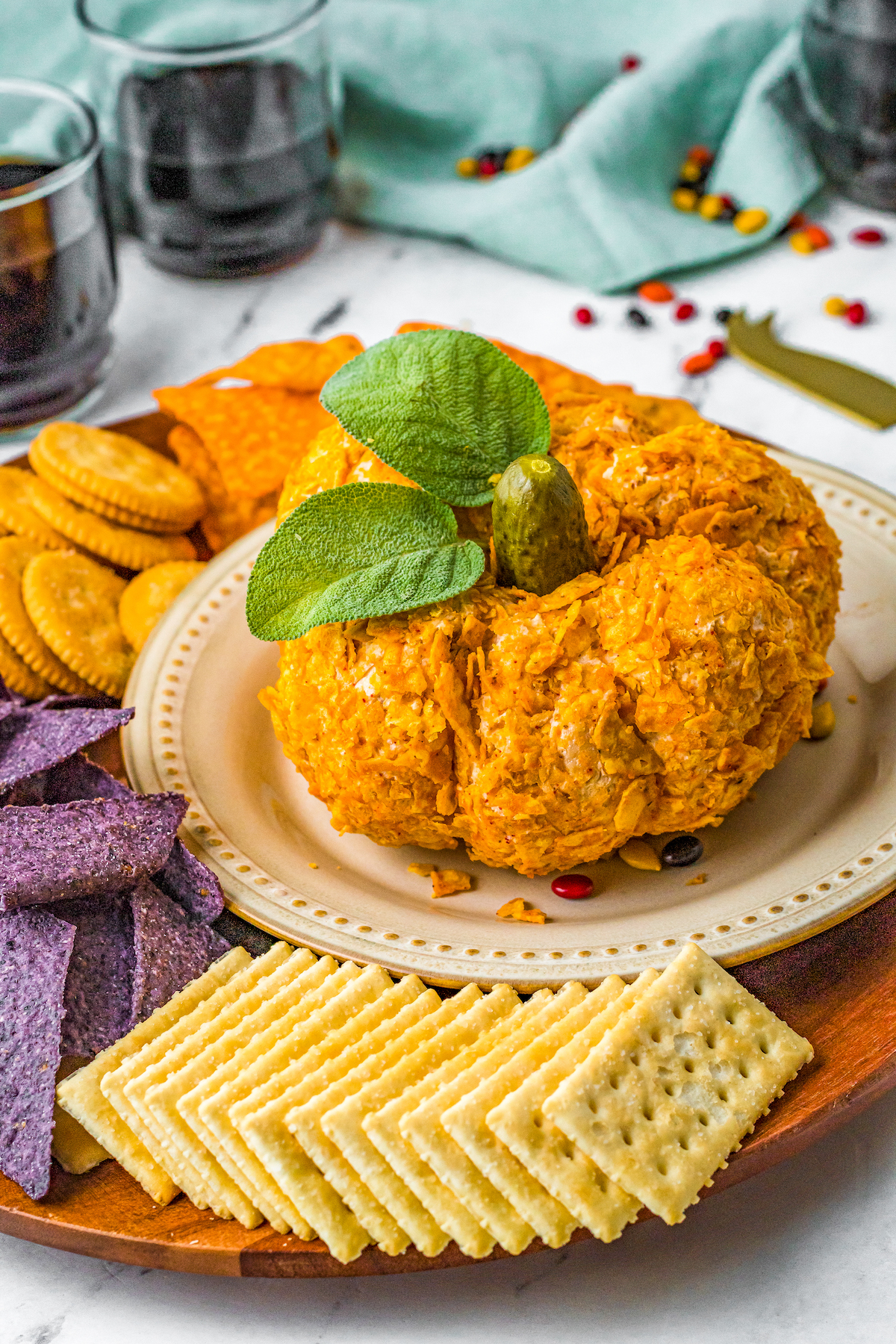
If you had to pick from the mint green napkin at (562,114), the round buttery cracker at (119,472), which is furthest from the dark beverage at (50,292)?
the mint green napkin at (562,114)

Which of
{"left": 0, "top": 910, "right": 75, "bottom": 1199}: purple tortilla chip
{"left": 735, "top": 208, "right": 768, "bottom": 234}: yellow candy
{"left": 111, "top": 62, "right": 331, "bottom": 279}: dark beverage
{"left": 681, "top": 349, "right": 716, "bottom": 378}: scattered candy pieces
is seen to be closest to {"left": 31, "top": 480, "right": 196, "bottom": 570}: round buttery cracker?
{"left": 0, "top": 910, "right": 75, "bottom": 1199}: purple tortilla chip

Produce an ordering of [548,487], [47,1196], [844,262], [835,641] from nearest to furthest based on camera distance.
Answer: [47,1196], [548,487], [835,641], [844,262]

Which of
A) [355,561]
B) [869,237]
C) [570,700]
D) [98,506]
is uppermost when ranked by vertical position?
[355,561]

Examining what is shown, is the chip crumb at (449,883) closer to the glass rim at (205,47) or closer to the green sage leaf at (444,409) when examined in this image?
the green sage leaf at (444,409)

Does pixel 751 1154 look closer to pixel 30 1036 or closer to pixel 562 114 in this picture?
pixel 30 1036

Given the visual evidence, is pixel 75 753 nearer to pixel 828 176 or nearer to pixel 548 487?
pixel 548 487

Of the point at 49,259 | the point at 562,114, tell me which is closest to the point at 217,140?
the point at 49,259

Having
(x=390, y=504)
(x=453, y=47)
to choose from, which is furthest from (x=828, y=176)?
(x=390, y=504)
